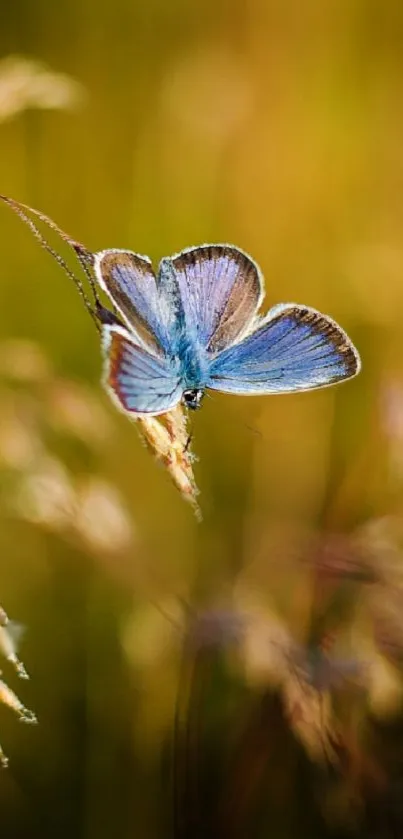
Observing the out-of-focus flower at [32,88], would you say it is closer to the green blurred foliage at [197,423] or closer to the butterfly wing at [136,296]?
the green blurred foliage at [197,423]

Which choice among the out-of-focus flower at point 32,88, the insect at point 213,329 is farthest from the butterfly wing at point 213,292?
the out-of-focus flower at point 32,88

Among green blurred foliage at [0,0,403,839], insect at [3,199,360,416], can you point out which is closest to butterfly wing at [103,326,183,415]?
insect at [3,199,360,416]

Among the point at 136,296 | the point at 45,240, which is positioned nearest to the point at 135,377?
the point at 136,296

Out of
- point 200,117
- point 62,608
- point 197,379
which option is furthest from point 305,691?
point 200,117

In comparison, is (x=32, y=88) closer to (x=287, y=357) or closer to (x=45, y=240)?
(x=45, y=240)

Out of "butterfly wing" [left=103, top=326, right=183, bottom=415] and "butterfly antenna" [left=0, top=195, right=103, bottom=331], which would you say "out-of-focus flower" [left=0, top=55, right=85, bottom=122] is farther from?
"butterfly wing" [left=103, top=326, right=183, bottom=415]

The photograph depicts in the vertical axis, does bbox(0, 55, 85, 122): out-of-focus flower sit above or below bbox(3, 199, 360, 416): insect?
above
